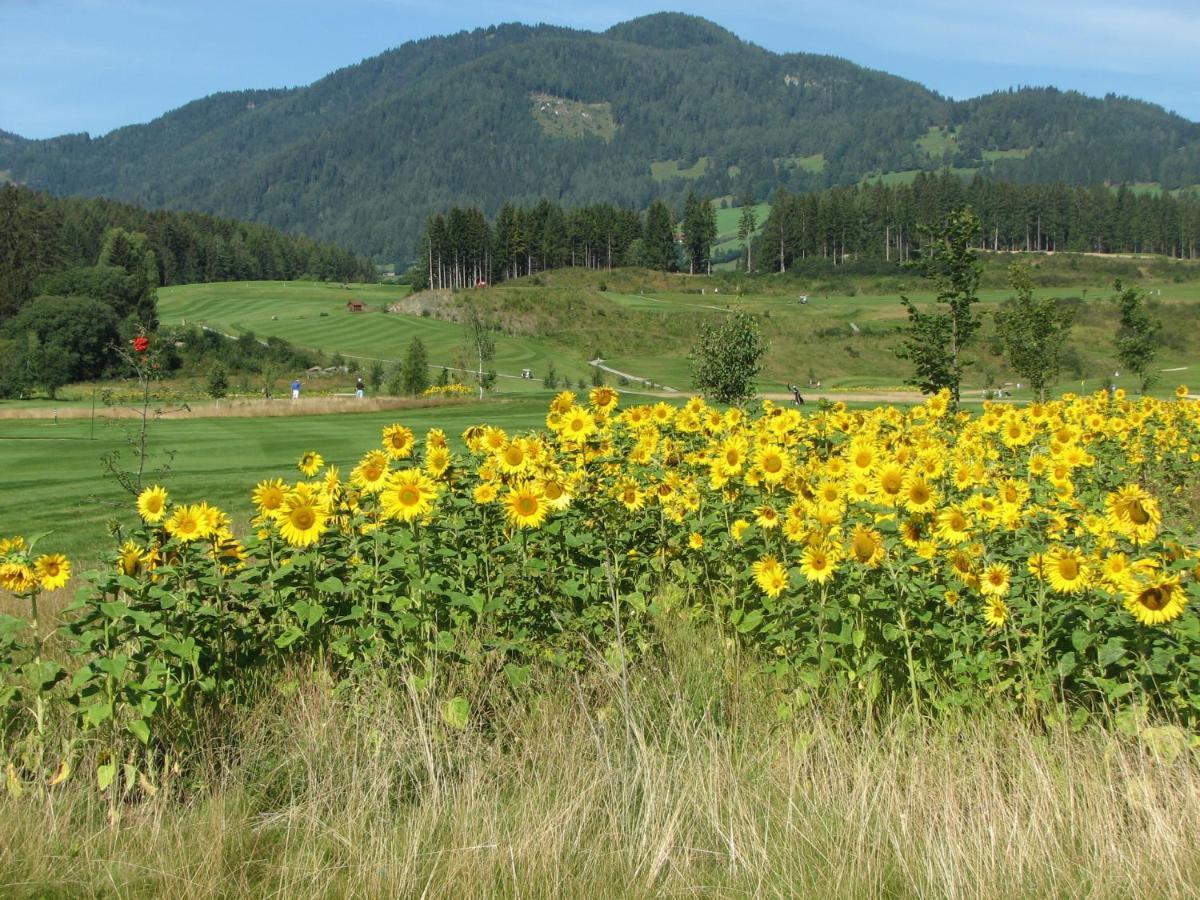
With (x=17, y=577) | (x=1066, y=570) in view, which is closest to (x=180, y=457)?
(x=17, y=577)

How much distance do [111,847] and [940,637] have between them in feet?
10.1

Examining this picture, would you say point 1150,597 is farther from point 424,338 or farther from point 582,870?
point 424,338

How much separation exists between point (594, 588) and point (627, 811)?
4.90 feet

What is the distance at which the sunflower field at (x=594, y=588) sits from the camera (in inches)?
160

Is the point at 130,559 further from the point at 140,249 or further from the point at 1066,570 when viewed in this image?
the point at 140,249

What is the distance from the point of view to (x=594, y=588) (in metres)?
5.00

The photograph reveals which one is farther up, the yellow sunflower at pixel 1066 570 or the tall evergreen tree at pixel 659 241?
the tall evergreen tree at pixel 659 241

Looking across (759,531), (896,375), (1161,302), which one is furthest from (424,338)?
(759,531)

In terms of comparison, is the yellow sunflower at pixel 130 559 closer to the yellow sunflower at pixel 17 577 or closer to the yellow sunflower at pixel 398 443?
the yellow sunflower at pixel 17 577

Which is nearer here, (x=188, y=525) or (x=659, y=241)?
(x=188, y=525)

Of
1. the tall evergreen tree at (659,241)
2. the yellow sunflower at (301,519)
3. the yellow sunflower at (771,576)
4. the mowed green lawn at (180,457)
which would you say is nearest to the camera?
the yellow sunflower at (301,519)

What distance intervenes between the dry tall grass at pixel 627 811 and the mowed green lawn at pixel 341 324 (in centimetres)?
5271

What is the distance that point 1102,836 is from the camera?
3383 mm

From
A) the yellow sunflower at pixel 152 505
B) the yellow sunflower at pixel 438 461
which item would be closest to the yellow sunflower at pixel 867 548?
the yellow sunflower at pixel 438 461
